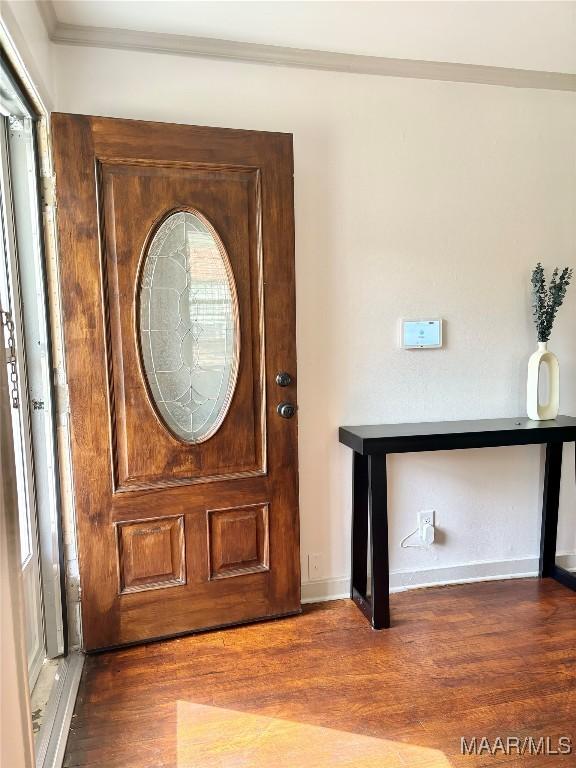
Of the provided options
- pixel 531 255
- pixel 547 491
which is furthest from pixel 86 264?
pixel 547 491

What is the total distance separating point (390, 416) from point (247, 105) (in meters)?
1.54

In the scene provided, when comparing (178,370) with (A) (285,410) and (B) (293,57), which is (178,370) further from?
(B) (293,57)

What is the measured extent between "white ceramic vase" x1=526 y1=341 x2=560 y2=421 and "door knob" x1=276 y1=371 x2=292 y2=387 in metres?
1.19

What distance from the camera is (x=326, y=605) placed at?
251cm

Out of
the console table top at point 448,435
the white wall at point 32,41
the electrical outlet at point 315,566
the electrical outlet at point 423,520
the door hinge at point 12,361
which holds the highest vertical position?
the white wall at point 32,41

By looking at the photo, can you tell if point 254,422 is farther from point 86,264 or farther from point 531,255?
point 531,255

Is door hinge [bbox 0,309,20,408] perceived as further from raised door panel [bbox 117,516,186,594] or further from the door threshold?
the door threshold

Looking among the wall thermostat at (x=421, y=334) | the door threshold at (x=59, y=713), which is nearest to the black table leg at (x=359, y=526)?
the wall thermostat at (x=421, y=334)

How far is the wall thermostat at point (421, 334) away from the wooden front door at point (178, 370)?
0.60 meters

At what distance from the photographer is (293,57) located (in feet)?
7.48

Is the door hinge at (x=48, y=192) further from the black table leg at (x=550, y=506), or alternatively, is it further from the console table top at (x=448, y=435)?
the black table leg at (x=550, y=506)

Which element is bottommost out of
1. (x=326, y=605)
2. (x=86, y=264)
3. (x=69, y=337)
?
(x=326, y=605)

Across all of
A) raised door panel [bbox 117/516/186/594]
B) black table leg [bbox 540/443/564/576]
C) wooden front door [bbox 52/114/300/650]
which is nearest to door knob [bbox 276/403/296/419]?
wooden front door [bbox 52/114/300/650]

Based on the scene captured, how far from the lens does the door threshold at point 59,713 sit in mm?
1584
